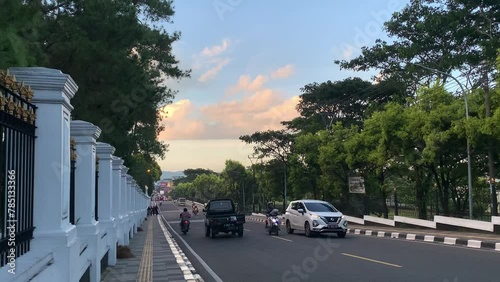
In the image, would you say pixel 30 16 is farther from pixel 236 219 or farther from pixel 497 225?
pixel 497 225

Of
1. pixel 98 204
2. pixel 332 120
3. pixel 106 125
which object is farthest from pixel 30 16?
pixel 332 120

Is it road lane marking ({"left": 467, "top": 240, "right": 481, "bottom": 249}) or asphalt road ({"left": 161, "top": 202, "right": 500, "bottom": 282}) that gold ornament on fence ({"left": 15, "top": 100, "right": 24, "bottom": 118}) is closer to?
asphalt road ({"left": 161, "top": 202, "right": 500, "bottom": 282})

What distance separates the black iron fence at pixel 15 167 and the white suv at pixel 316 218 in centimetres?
1786

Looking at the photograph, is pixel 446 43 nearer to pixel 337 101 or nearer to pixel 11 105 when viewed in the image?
pixel 337 101

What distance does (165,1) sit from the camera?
2122 cm

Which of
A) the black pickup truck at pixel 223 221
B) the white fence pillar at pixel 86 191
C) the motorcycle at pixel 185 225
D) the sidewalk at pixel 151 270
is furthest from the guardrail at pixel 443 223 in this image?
the white fence pillar at pixel 86 191

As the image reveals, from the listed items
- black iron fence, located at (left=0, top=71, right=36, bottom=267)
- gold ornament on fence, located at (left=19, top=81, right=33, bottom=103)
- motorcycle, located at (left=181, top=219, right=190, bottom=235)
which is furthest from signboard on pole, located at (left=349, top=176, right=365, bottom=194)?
gold ornament on fence, located at (left=19, top=81, right=33, bottom=103)

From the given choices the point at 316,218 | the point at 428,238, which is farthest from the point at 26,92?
the point at 428,238

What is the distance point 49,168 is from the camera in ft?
18.8

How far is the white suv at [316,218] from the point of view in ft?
73.1

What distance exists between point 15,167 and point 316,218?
18.5 m

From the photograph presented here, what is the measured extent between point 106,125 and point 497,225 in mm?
15688

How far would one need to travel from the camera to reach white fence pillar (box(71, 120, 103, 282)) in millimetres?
8695

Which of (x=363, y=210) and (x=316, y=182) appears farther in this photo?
(x=316, y=182)
